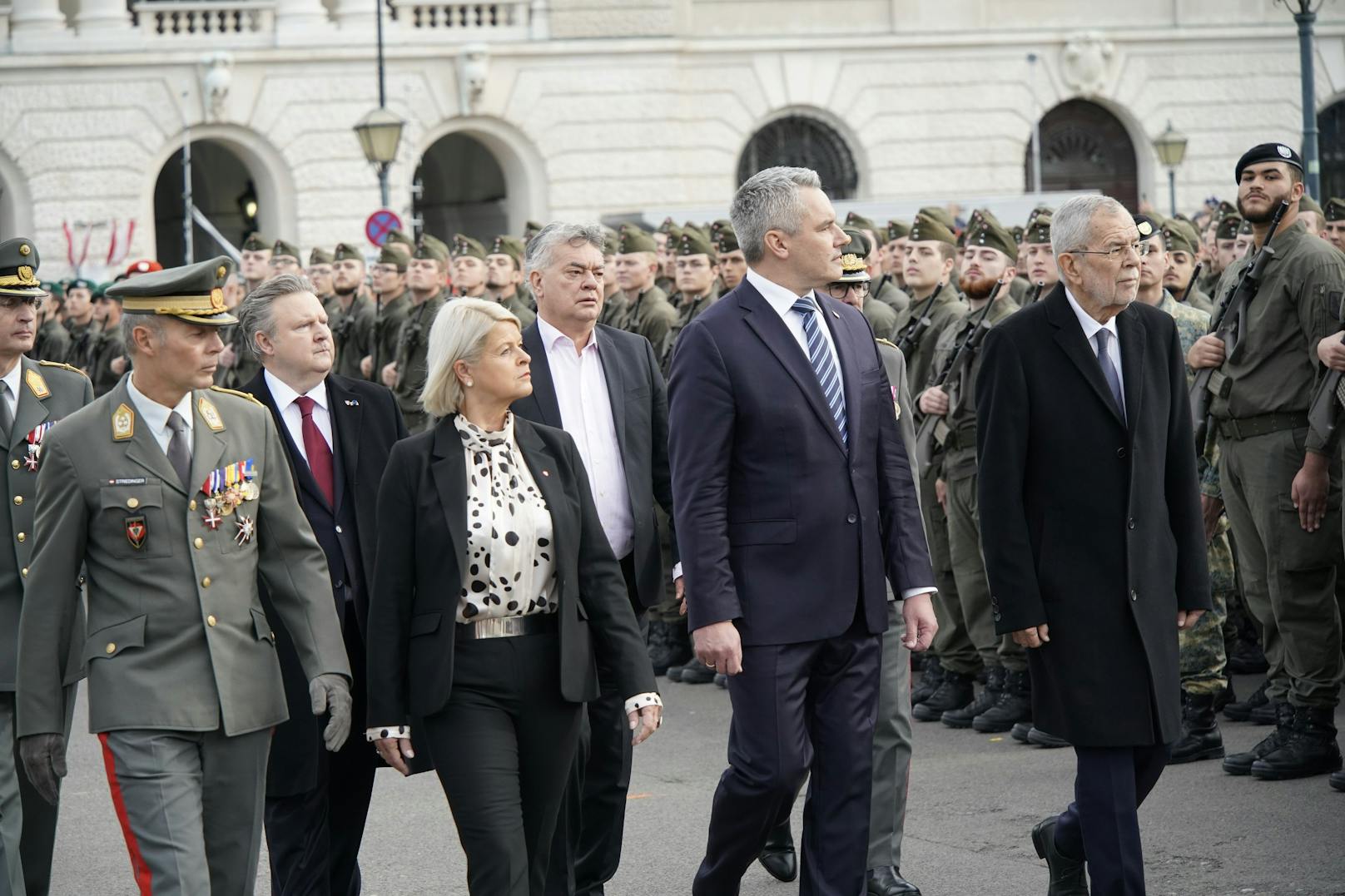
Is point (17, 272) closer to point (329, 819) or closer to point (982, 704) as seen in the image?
point (329, 819)

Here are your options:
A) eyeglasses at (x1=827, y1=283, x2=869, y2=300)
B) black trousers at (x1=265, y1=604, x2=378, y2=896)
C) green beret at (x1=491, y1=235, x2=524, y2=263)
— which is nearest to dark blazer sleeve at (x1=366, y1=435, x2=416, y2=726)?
black trousers at (x1=265, y1=604, x2=378, y2=896)

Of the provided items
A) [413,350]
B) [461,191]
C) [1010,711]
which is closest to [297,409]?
[1010,711]

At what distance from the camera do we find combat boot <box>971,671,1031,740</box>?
9.24 meters

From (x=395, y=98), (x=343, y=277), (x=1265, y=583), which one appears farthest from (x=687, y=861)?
(x=395, y=98)

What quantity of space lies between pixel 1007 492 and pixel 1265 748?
2761mm

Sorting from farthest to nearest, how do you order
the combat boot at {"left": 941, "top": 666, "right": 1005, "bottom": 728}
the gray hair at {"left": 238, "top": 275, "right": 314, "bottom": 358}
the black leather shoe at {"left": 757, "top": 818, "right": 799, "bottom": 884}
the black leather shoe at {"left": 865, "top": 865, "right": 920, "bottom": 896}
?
the combat boot at {"left": 941, "top": 666, "right": 1005, "bottom": 728}, the black leather shoe at {"left": 757, "top": 818, "right": 799, "bottom": 884}, the black leather shoe at {"left": 865, "top": 865, "right": 920, "bottom": 896}, the gray hair at {"left": 238, "top": 275, "right": 314, "bottom": 358}

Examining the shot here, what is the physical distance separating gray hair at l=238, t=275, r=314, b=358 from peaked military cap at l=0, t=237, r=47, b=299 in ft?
2.04

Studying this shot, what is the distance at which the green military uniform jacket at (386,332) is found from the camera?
16062 mm

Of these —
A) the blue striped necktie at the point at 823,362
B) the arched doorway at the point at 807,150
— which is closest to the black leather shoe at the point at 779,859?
the blue striped necktie at the point at 823,362

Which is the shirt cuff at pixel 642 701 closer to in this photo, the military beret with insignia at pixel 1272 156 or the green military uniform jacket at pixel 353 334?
the military beret with insignia at pixel 1272 156

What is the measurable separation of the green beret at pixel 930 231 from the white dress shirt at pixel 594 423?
4071 mm

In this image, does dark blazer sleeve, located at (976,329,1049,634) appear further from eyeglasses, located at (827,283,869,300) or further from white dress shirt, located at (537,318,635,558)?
eyeglasses, located at (827,283,869,300)

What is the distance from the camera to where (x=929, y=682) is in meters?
10.1

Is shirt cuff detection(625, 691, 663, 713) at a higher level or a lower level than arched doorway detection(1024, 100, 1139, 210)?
lower
